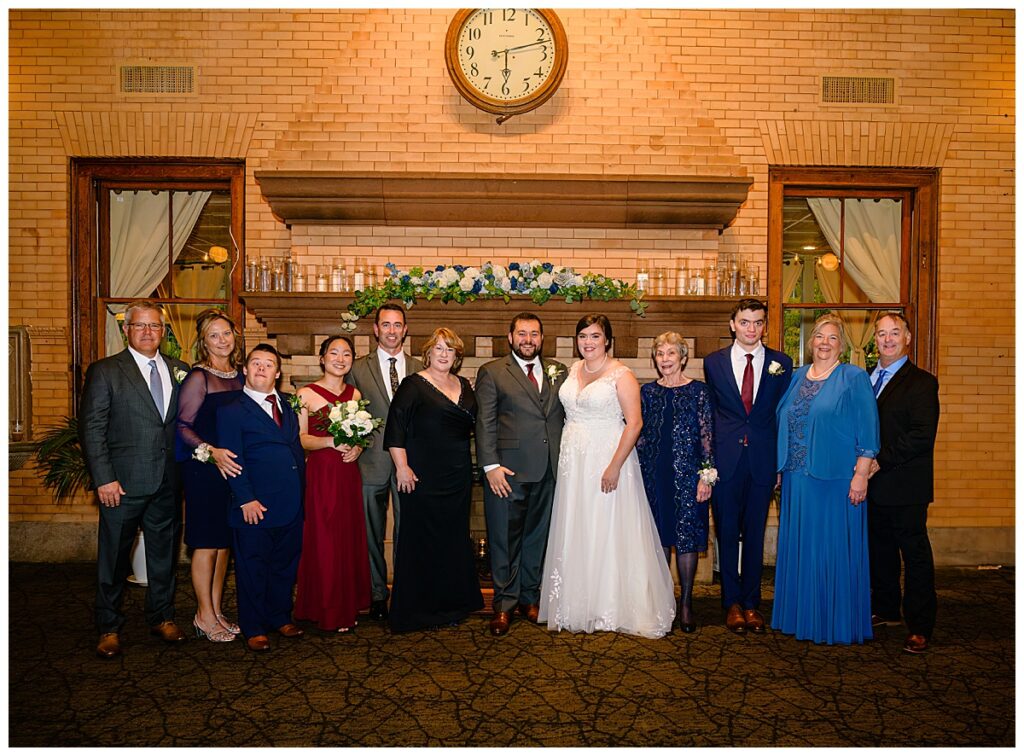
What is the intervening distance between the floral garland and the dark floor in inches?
89.7

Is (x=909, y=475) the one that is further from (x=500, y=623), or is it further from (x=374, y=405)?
(x=374, y=405)

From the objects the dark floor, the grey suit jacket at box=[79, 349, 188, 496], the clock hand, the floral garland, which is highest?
the clock hand

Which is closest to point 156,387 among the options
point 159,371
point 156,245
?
point 159,371

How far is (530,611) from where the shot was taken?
16.0 feet

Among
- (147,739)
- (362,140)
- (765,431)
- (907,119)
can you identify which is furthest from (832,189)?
(147,739)

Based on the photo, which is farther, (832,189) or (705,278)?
(832,189)

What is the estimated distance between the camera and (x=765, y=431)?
4719 mm

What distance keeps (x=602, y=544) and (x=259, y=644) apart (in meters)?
1.98

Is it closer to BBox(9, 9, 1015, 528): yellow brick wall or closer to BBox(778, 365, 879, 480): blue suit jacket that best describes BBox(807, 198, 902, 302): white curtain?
BBox(9, 9, 1015, 528): yellow brick wall

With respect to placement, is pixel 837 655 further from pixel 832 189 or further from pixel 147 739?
pixel 832 189

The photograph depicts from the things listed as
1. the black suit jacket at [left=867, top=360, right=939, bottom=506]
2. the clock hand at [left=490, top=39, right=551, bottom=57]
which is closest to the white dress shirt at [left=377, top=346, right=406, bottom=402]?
the clock hand at [left=490, top=39, right=551, bottom=57]

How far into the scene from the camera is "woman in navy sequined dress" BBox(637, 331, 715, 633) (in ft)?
15.4

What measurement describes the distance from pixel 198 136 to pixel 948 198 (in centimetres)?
639

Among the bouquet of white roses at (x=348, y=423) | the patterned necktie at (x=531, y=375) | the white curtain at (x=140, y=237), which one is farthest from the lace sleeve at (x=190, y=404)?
the white curtain at (x=140, y=237)
